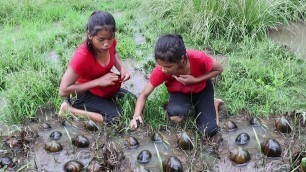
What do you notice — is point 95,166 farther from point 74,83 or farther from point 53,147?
point 74,83

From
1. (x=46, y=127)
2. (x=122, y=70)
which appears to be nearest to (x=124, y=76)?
(x=122, y=70)

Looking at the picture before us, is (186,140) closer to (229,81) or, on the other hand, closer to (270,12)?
(229,81)

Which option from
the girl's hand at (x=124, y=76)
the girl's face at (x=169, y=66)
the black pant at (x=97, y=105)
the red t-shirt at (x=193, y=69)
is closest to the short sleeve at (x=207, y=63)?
the red t-shirt at (x=193, y=69)

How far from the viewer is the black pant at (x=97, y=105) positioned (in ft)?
11.8

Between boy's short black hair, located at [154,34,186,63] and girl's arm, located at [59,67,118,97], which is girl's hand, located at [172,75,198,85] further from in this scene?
girl's arm, located at [59,67,118,97]

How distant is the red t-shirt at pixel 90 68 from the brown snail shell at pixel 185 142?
94cm

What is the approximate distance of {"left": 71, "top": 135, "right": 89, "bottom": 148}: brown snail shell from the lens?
3254 millimetres

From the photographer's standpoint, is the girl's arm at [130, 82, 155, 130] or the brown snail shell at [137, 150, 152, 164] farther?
the girl's arm at [130, 82, 155, 130]

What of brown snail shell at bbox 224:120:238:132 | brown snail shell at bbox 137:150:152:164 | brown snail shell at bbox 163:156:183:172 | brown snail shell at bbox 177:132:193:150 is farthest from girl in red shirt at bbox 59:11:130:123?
brown snail shell at bbox 224:120:238:132

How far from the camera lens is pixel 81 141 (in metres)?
3.25

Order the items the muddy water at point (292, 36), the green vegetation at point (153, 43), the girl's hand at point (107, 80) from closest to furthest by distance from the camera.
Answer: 1. the girl's hand at point (107, 80)
2. the green vegetation at point (153, 43)
3. the muddy water at point (292, 36)

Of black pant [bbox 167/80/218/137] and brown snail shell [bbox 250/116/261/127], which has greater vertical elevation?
→ black pant [bbox 167/80/218/137]

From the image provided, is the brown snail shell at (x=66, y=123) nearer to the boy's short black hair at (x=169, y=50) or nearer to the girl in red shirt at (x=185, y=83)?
the girl in red shirt at (x=185, y=83)

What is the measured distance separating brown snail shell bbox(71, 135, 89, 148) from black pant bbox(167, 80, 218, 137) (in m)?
0.80
